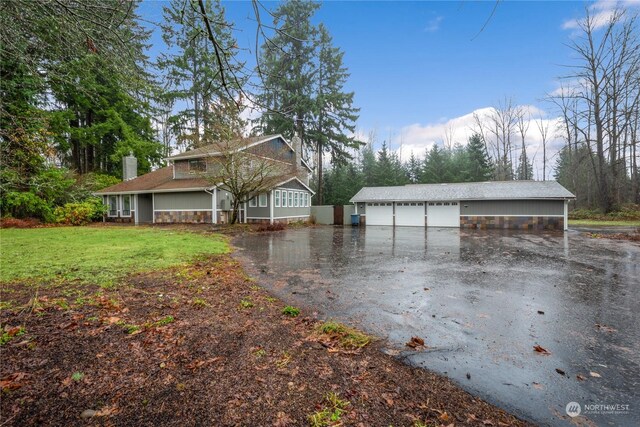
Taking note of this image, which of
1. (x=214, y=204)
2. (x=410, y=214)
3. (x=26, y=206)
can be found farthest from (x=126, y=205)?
(x=410, y=214)

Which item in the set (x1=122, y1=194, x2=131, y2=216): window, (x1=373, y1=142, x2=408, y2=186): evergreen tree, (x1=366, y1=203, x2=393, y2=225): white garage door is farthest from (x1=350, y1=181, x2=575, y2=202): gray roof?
(x1=122, y1=194, x2=131, y2=216): window

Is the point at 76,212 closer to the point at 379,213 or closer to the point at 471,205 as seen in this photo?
the point at 379,213

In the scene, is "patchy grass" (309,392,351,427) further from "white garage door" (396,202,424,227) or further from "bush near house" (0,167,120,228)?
"white garage door" (396,202,424,227)

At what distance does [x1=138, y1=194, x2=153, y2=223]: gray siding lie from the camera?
21266 millimetres

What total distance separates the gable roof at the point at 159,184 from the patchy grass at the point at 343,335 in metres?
16.6

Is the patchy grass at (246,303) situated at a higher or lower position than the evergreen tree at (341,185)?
lower

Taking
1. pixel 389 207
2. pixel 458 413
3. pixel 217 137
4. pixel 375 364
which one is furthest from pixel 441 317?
pixel 389 207

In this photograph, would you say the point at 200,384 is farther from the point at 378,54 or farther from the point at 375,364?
the point at 378,54

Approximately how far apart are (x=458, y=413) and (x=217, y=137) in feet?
57.0

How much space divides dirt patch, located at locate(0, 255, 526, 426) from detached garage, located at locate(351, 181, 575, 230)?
19601mm

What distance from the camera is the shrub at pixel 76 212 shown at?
17.3 m

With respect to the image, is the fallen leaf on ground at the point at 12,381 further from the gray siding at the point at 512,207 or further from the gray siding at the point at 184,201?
the gray siding at the point at 512,207

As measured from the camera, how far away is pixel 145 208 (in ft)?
70.8

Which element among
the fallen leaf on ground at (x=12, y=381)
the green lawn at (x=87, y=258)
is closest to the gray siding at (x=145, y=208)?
the green lawn at (x=87, y=258)
